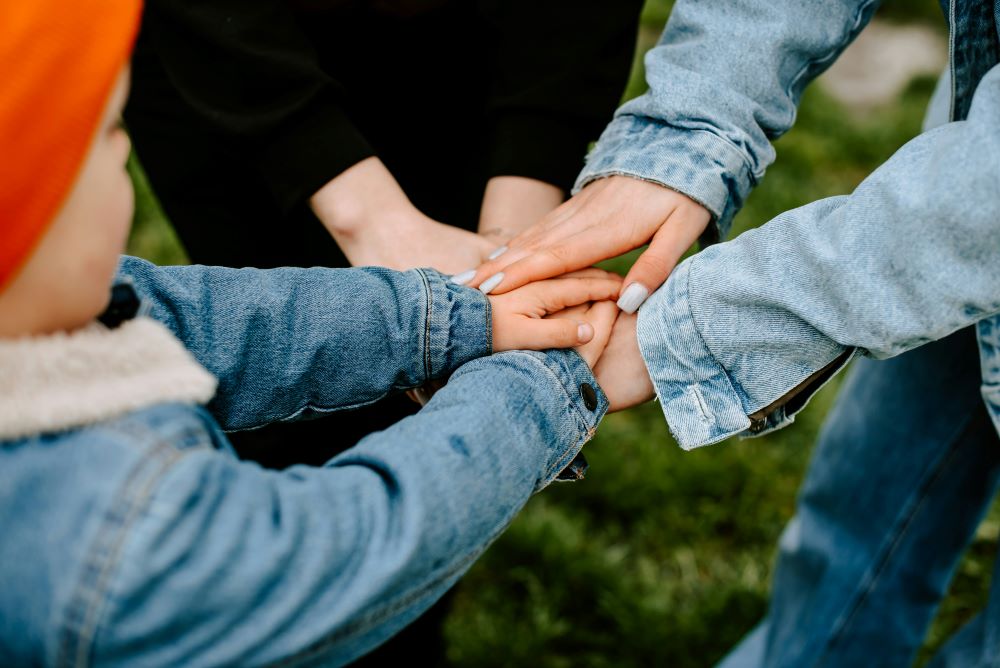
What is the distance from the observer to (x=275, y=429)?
A: 62.2 inches

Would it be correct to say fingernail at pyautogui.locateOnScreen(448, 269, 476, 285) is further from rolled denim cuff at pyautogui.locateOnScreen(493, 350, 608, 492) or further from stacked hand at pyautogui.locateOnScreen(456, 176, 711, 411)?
rolled denim cuff at pyautogui.locateOnScreen(493, 350, 608, 492)

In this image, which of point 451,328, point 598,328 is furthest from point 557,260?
point 451,328

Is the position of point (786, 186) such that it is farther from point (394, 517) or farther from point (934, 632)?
point (394, 517)

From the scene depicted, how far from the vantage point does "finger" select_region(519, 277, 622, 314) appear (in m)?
1.31

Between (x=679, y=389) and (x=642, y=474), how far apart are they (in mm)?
1042

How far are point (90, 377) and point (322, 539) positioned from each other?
264 millimetres

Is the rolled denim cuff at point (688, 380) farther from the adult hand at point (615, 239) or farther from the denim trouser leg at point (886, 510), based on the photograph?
the denim trouser leg at point (886, 510)

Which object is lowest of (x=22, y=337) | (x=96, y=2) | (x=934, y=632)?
(x=934, y=632)

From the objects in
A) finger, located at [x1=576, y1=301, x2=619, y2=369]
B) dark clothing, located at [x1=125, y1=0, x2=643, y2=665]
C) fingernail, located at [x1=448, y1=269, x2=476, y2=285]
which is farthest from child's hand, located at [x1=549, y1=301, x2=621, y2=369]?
dark clothing, located at [x1=125, y1=0, x2=643, y2=665]

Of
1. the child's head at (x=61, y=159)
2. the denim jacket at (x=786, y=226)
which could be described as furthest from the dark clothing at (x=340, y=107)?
the child's head at (x=61, y=159)

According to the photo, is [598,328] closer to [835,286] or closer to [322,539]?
[835,286]

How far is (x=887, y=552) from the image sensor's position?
159 cm

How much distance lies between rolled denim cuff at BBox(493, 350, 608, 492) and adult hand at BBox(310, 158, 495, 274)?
0.30 m

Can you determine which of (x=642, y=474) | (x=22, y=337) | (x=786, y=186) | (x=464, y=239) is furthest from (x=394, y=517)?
(x=786, y=186)
